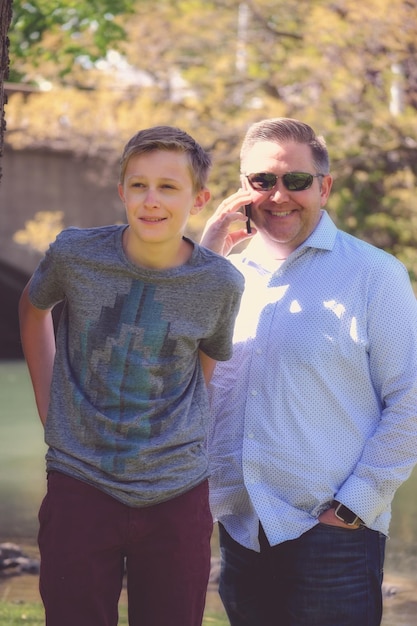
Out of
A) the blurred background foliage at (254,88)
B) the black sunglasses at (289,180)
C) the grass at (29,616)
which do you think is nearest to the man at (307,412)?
the black sunglasses at (289,180)

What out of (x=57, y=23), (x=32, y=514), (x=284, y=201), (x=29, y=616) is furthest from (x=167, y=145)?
(x=57, y=23)

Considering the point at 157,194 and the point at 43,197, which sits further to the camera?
the point at 43,197

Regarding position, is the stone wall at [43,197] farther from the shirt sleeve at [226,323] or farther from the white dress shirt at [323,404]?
the shirt sleeve at [226,323]

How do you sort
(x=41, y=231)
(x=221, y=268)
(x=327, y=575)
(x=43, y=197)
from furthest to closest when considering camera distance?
(x=43, y=197) → (x=41, y=231) → (x=327, y=575) → (x=221, y=268)

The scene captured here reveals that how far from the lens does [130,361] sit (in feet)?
7.90

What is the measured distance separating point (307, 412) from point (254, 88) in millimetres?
13002

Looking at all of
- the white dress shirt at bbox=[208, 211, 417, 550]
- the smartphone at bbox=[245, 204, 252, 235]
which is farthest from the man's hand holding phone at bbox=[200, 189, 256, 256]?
the white dress shirt at bbox=[208, 211, 417, 550]

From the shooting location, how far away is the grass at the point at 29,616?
4.76m

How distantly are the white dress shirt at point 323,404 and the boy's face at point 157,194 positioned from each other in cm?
59

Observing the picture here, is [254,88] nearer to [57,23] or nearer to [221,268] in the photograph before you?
[57,23]

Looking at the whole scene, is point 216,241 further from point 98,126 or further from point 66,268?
point 98,126

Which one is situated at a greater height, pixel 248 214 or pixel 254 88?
pixel 248 214

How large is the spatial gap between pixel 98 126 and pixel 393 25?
495 cm

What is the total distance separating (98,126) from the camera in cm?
1542
